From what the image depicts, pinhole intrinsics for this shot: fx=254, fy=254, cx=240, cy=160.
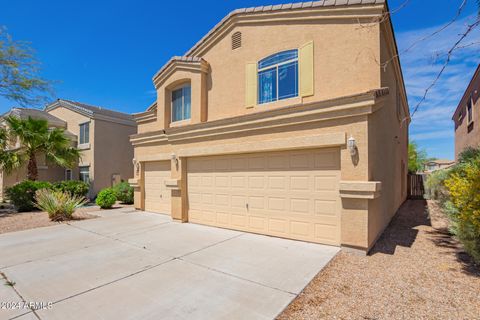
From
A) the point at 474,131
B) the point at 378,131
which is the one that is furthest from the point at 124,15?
the point at 474,131

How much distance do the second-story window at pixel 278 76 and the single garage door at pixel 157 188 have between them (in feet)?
19.5

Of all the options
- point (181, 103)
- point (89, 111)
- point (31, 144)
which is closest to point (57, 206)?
point (181, 103)

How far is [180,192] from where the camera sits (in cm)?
1035

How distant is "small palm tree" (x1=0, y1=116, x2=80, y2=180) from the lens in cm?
1538

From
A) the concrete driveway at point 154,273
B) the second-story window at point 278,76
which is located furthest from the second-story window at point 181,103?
the concrete driveway at point 154,273

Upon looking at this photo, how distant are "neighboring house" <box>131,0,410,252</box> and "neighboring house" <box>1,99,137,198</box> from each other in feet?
34.3

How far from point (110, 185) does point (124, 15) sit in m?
12.9

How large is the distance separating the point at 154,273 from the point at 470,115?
22.7m

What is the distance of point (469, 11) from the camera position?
3270 millimetres

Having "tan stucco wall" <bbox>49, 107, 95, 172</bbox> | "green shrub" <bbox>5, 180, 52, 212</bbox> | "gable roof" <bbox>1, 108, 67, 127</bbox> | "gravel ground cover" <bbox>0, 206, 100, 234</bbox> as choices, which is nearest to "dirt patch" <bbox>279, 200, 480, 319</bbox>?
"gravel ground cover" <bbox>0, 206, 100, 234</bbox>

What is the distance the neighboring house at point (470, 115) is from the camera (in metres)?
15.3

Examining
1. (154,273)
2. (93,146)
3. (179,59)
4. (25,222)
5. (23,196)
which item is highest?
(179,59)

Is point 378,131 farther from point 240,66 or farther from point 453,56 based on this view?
A: point 240,66

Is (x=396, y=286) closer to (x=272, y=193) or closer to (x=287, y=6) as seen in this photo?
(x=272, y=193)
